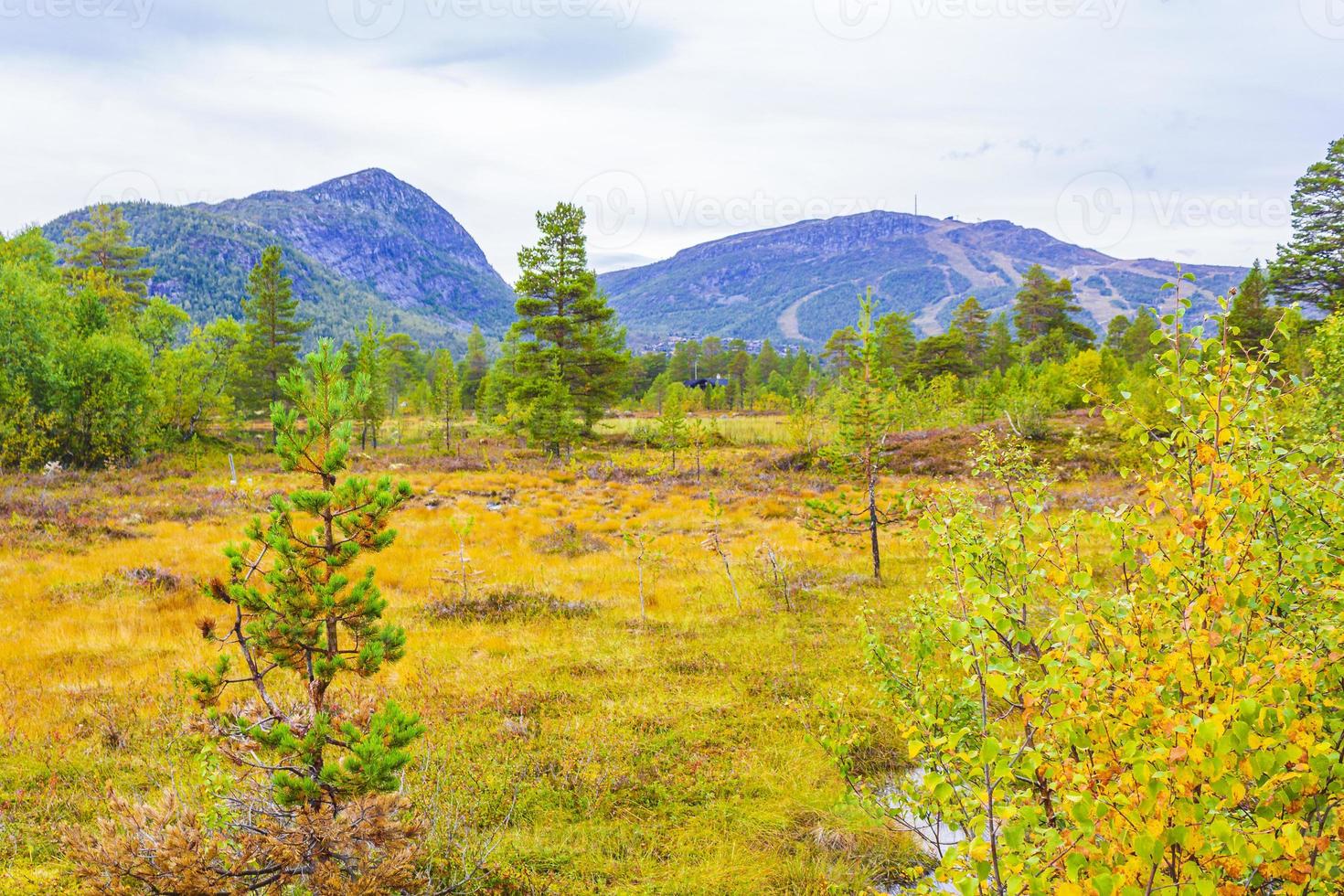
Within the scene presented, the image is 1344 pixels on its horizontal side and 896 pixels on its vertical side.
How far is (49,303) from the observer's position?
88.6 ft

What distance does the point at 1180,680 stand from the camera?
1.97 m

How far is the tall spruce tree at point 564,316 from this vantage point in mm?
34812

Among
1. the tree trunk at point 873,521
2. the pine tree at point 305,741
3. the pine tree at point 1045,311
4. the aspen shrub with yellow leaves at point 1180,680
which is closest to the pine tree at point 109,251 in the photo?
the tree trunk at point 873,521

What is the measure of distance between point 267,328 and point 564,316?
22349mm

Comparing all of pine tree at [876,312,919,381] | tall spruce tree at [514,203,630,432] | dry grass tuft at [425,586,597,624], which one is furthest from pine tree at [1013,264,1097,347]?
dry grass tuft at [425,586,597,624]

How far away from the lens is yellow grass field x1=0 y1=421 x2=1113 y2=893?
491 centimetres

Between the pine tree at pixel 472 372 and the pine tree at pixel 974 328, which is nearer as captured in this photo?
the pine tree at pixel 974 328

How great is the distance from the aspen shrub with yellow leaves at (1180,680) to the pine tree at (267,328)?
1820 inches

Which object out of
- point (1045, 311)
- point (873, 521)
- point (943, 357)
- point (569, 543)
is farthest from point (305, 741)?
point (1045, 311)

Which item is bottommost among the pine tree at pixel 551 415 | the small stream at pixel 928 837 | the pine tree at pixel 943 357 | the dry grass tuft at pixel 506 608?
the small stream at pixel 928 837

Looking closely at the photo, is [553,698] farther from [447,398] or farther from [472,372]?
[472,372]

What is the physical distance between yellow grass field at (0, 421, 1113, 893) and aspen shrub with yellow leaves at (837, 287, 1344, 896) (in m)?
0.78

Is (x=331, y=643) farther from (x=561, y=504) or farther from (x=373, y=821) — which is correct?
(x=561, y=504)

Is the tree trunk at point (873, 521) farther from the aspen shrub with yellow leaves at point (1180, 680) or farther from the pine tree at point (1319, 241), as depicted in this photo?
the pine tree at point (1319, 241)
